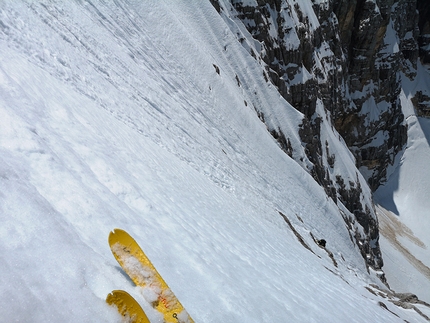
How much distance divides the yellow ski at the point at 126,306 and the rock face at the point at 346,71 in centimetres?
2745

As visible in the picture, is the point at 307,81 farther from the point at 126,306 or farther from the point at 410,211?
the point at 410,211

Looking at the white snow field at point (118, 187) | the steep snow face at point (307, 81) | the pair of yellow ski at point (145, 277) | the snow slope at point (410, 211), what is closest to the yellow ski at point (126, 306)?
the white snow field at point (118, 187)

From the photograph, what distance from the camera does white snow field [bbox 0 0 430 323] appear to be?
278 cm

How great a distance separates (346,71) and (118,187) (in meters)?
66.7

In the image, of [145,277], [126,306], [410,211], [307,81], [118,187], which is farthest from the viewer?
[410,211]

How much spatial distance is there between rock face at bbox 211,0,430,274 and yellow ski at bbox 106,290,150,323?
27.5m

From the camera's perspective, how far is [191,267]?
4766 mm

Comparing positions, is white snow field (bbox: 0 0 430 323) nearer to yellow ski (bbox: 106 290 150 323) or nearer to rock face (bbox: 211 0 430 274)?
yellow ski (bbox: 106 290 150 323)

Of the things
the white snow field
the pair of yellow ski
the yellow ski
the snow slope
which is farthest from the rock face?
the yellow ski

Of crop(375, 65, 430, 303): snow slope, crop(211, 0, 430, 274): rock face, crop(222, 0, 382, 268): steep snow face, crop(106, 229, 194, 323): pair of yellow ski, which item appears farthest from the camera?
crop(375, 65, 430, 303): snow slope

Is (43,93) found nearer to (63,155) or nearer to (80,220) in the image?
(63,155)

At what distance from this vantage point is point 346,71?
63562mm

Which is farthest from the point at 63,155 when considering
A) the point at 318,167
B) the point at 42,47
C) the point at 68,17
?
the point at 318,167

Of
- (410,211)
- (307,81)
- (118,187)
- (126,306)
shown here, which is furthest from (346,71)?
(126,306)
